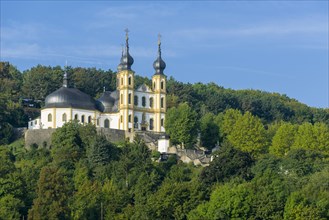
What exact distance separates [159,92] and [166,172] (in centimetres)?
1599

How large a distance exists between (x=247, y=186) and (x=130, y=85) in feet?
81.2

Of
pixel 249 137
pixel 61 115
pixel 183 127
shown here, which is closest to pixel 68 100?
pixel 61 115

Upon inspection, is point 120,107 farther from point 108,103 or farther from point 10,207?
point 10,207

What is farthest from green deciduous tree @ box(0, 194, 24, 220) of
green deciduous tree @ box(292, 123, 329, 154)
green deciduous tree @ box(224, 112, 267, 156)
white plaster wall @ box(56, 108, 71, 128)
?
green deciduous tree @ box(292, 123, 329, 154)

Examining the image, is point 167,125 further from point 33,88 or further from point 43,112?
point 33,88

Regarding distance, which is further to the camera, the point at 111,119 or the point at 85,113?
the point at 111,119

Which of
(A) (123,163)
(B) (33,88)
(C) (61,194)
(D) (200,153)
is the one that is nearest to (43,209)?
(C) (61,194)

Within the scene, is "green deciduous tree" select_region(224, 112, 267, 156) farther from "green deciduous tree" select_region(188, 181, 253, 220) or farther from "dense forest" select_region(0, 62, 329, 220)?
"green deciduous tree" select_region(188, 181, 253, 220)

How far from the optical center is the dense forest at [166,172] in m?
78.9

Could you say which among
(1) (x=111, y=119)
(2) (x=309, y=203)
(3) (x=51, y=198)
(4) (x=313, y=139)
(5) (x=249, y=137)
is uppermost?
(1) (x=111, y=119)

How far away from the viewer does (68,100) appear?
103062mm

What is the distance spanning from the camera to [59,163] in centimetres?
9025

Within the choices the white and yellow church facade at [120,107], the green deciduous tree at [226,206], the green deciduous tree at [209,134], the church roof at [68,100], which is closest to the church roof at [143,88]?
the white and yellow church facade at [120,107]

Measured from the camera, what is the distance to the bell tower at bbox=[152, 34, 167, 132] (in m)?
105
